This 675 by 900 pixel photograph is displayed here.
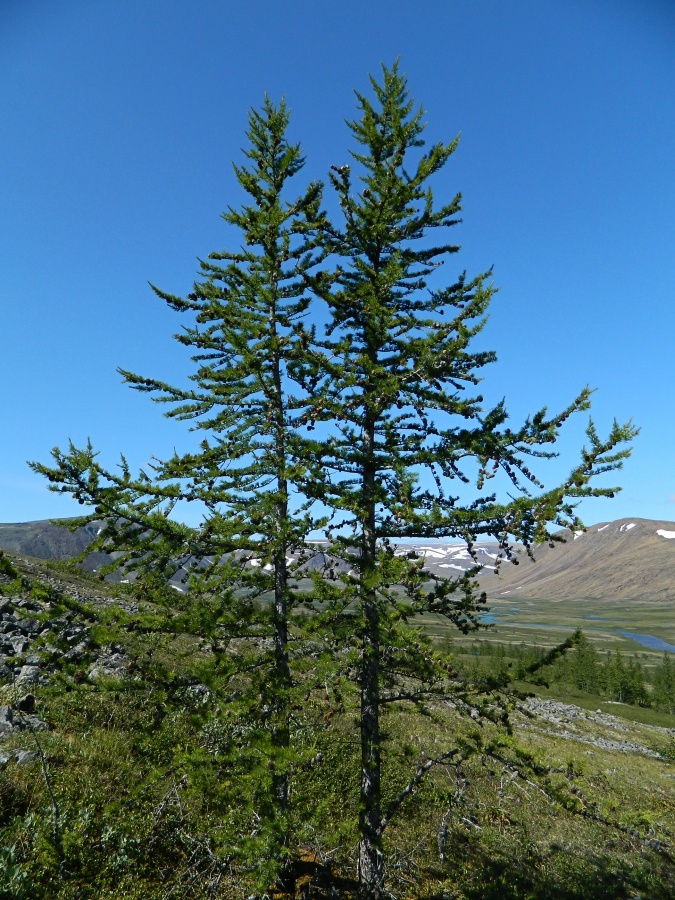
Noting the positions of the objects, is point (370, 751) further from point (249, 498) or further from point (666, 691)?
point (666, 691)

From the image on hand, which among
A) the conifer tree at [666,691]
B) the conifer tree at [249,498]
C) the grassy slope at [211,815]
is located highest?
the conifer tree at [249,498]

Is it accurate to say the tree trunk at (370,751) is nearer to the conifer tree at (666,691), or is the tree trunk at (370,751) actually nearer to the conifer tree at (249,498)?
the conifer tree at (249,498)

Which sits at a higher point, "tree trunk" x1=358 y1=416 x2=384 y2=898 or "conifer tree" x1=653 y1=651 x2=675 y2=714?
"tree trunk" x1=358 y1=416 x2=384 y2=898

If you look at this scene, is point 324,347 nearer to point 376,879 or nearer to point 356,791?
point 376,879

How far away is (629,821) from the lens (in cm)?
490

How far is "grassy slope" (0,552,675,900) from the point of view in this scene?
5.45m

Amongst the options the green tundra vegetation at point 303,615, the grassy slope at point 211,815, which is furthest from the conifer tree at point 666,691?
the green tundra vegetation at point 303,615

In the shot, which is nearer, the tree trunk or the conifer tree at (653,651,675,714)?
the tree trunk

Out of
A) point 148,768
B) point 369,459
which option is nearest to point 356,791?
point 148,768

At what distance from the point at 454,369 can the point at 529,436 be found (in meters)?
1.77

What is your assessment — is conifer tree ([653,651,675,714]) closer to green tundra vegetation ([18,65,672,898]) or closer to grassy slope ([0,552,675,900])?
grassy slope ([0,552,675,900])

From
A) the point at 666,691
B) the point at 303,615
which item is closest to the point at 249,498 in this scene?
the point at 303,615

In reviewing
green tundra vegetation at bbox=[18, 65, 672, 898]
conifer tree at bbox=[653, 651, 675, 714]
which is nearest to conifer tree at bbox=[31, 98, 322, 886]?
green tundra vegetation at bbox=[18, 65, 672, 898]

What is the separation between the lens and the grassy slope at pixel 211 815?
17.9 ft
